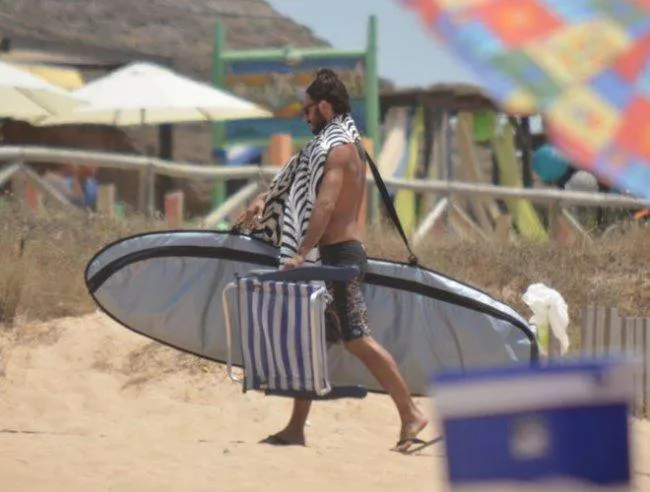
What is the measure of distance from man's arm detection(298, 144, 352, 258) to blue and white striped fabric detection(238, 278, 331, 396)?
0.24m

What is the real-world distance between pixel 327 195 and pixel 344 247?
0.82 ft

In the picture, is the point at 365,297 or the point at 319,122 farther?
the point at 365,297

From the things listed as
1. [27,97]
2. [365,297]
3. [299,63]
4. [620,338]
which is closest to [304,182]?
[365,297]

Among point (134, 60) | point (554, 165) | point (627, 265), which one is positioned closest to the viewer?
point (627, 265)

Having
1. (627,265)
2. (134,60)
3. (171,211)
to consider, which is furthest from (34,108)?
(134,60)

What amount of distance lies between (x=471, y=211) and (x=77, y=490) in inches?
400

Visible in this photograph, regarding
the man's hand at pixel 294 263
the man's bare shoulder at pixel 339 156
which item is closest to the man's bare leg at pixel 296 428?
the man's hand at pixel 294 263

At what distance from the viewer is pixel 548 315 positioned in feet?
23.5

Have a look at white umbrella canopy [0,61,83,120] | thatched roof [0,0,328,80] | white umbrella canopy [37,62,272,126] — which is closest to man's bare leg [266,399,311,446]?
white umbrella canopy [0,61,83,120]

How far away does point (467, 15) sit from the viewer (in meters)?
2.30

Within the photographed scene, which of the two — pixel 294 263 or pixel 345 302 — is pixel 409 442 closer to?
pixel 345 302

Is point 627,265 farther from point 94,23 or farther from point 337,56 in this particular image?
point 94,23

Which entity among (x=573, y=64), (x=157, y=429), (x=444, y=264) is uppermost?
(x=573, y=64)

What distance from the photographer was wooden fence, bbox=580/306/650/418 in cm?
688
